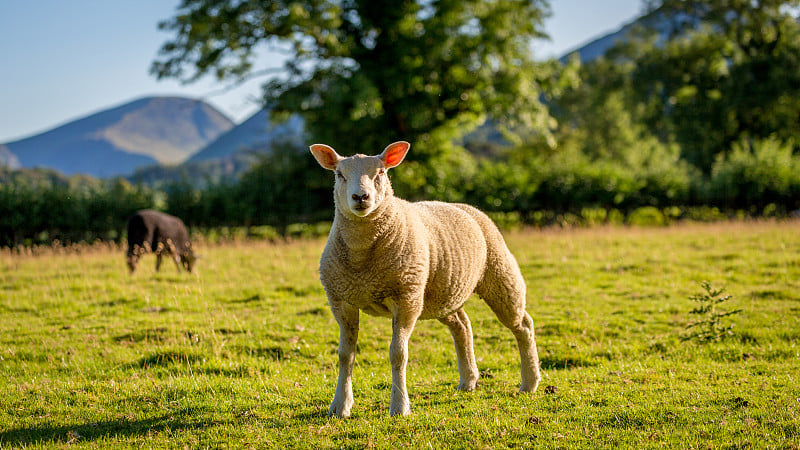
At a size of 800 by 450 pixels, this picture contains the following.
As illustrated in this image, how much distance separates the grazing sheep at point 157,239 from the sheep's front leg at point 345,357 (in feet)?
29.8

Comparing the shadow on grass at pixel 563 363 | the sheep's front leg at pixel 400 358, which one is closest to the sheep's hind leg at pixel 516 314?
the sheep's front leg at pixel 400 358

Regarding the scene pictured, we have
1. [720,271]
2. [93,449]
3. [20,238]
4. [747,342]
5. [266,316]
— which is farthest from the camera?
[20,238]

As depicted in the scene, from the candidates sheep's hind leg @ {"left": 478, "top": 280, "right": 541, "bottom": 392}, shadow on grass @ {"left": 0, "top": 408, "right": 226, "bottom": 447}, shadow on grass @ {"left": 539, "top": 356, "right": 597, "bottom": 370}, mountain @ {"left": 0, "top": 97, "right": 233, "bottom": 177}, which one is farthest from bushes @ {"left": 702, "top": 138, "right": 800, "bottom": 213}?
mountain @ {"left": 0, "top": 97, "right": 233, "bottom": 177}

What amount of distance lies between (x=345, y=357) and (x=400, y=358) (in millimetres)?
515

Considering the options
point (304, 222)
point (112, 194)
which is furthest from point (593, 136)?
point (112, 194)

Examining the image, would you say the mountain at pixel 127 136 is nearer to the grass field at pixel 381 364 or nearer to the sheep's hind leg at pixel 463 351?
the grass field at pixel 381 364

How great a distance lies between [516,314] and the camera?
6.10 m

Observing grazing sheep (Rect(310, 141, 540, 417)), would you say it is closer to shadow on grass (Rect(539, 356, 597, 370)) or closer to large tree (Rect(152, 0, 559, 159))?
shadow on grass (Rect(539, 356, 597, 370))

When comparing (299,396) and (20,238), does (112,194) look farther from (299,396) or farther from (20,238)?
(299,396)

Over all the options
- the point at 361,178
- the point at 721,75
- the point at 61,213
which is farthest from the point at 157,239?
the point at 721,75

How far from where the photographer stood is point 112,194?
2206 centimetres

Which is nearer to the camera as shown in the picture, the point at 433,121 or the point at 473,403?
the point at 473,403

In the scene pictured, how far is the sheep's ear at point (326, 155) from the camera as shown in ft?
17.3

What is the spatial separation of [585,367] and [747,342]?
8.12ft
